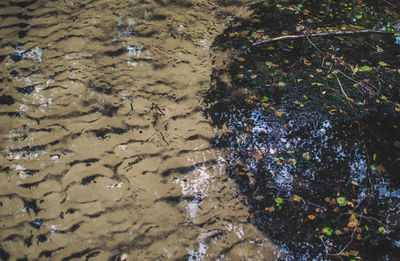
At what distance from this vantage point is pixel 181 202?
8.80 ft

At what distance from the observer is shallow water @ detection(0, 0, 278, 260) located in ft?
8.03

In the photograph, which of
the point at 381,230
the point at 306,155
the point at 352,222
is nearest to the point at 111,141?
the point at 306,155

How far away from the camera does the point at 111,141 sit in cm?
300

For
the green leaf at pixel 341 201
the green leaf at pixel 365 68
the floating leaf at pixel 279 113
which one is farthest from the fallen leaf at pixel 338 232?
the green leaf at pixel 365 68

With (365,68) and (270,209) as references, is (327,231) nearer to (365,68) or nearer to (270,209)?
(270,209)

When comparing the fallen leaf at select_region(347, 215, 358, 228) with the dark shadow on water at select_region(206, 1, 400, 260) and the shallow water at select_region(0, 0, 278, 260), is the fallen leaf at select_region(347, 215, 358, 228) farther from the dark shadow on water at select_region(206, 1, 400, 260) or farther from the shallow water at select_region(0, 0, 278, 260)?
the shallow water at select_region(0, 0, 278, 260)

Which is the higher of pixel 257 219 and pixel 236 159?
pixel 236 159

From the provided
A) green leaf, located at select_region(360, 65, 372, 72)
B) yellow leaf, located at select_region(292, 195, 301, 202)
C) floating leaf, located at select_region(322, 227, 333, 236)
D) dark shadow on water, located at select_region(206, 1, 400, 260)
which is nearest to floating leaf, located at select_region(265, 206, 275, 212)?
dark shadow on water, located at select_region(206, 1, 400, 260)

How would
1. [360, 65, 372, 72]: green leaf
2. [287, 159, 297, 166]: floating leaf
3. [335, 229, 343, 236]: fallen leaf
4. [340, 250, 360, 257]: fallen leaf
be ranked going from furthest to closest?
[360, 65, 372, 72]: green leaf → [287, 159, 297, 166]: floating leaf → [335, 229, 343, 236]: fallen leaf → [340, 250, 360, 257]: fallen leaf

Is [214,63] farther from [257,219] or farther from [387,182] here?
[387,182]

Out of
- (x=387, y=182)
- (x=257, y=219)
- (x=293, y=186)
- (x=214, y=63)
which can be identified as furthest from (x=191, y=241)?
(x=214, y=63)

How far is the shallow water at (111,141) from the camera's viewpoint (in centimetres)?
245

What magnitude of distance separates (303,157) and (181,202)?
1.64 meters

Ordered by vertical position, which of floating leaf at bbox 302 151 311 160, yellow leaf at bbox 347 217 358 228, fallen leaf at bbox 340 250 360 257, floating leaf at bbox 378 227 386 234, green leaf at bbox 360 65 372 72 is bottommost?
fallen leaf at bbox 340 250 360 257
